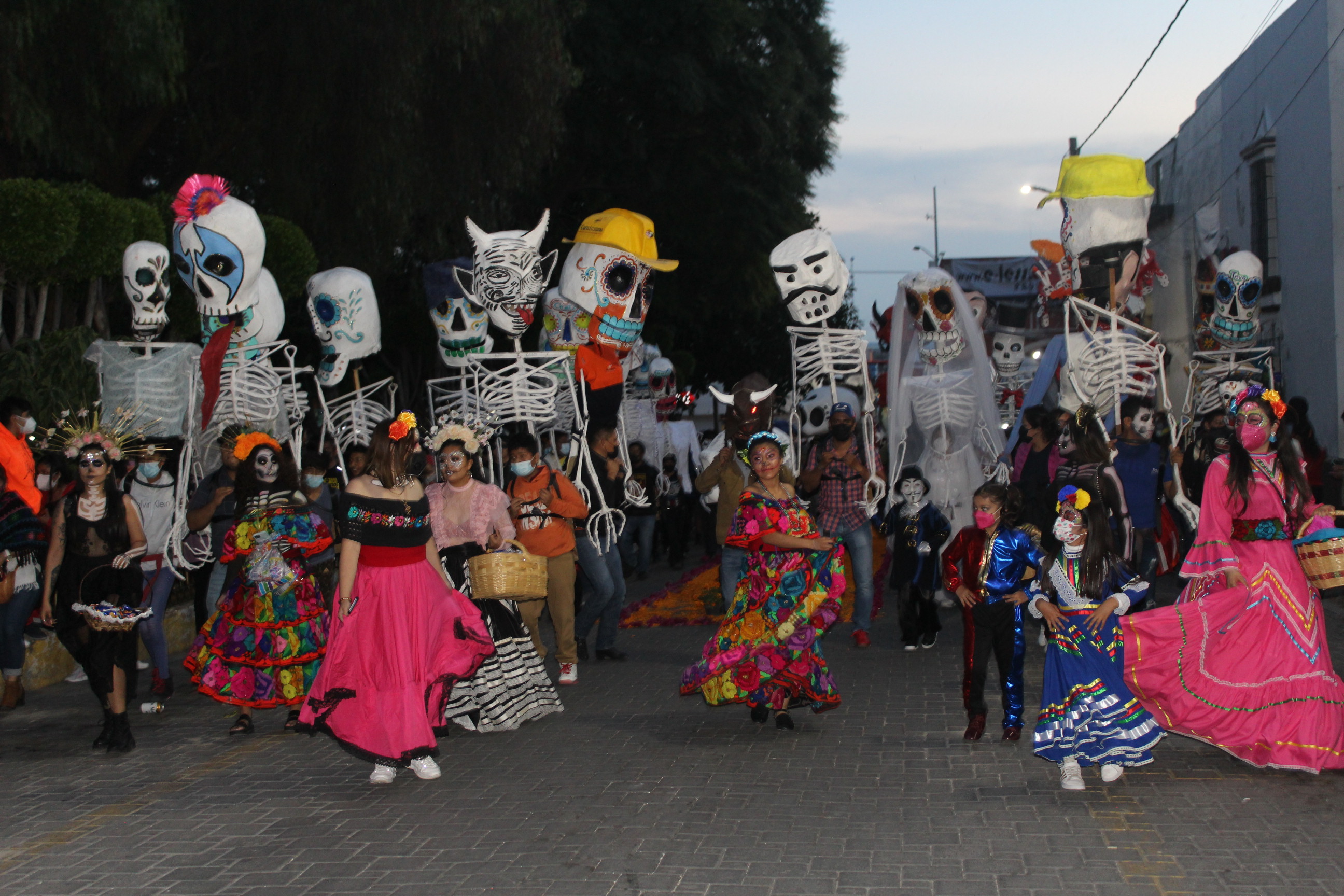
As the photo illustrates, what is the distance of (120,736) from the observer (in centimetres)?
757

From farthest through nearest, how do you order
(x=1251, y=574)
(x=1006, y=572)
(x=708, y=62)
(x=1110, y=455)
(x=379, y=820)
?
(x=708, y=62) < (x=1110, y=455) < (x=1006, y=572) < (x=1251, y=574) < (x=379, y=820)

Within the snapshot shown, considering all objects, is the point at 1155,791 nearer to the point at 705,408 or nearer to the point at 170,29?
the point at 170,29

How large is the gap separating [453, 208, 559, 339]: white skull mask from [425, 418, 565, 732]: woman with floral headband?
272cm

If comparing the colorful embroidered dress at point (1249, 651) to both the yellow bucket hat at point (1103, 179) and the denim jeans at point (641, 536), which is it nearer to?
the yellow bucket hat at point (1103, 179)

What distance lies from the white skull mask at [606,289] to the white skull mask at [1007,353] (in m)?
12.7

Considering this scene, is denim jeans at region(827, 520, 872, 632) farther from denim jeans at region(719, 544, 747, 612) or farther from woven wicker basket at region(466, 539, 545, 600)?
woven wicker basket at region(466, 539, 545, 600)

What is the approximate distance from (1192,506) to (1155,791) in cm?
495

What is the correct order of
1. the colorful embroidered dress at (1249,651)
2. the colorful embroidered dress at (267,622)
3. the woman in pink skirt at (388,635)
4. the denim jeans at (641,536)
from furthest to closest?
the denim jeans at (641,536)
the colorful embroidered dress at (267,622)
the woman in pink skirt at (388,635)
the colorful embroidered dress at (1249,651)

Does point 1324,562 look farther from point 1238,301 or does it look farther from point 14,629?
point 1238,301

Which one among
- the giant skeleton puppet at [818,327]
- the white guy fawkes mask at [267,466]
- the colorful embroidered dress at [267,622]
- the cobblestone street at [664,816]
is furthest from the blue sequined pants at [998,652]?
the giant skeleton puppet at [818,327]

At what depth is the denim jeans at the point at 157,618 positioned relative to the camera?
9070 millimetres

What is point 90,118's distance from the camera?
1369 cm

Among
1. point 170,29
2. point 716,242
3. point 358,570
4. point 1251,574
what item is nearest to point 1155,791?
point 1251,574

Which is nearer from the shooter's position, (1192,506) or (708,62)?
(1192,506)
